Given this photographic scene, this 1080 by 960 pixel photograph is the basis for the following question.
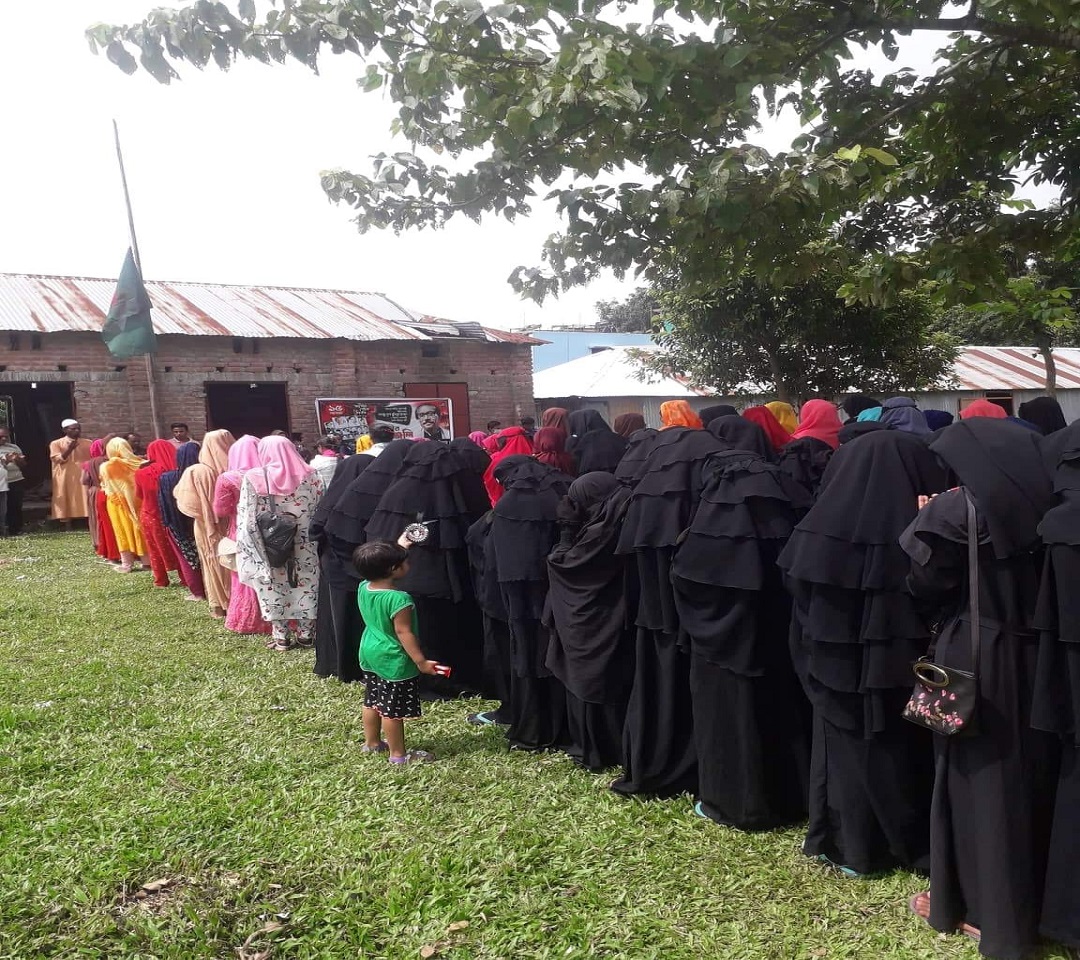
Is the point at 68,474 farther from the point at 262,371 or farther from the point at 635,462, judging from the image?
the point at 635,462

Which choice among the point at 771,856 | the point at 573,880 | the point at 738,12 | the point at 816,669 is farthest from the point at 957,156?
the point at 573,880

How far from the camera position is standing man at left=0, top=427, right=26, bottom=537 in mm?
12334

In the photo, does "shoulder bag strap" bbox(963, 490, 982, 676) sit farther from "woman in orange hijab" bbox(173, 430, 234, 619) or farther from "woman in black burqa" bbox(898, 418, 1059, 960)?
"woman in orange hijab" bbox(173, 430, 234, 619)

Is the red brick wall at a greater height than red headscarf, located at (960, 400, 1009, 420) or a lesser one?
greater

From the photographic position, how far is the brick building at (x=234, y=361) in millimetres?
13539

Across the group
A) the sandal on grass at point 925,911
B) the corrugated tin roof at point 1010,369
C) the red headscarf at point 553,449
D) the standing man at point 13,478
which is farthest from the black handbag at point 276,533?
the corrugated tin roof at point 1010,369

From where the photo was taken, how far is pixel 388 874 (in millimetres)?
2959

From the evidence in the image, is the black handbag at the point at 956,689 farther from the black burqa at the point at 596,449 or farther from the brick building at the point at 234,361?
the brick building at the point at 234,361

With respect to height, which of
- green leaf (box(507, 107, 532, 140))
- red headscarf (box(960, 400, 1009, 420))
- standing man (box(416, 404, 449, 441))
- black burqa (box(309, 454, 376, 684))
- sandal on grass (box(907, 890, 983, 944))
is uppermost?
green leaf (box(507, 107, 532, 140))

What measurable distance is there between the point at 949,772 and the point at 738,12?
367 centimetres

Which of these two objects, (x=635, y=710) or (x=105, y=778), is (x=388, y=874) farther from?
(x=105, y=778)

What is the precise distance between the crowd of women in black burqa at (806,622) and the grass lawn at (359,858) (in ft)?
0.71

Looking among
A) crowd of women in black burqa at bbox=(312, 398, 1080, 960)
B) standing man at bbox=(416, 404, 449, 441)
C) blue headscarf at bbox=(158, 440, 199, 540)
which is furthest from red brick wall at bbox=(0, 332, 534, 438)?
crowd of women in black burqa at bbox=(312, 398, 1080, 960)

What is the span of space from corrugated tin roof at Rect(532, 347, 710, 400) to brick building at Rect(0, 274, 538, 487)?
7.15 feet
